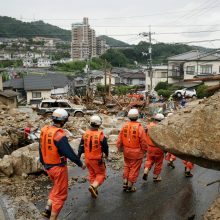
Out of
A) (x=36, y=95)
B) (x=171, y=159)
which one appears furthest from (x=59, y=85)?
(x=171, y=159)

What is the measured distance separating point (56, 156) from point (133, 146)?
2298mm

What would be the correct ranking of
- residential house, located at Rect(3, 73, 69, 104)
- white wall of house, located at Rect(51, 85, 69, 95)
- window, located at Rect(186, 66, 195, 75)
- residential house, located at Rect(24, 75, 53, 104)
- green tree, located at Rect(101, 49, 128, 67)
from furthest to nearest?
1. green tree, located at Rect(101, 49, 128, 67)
2. white wall of house, located at Rect(51, 85, 69, 95)
3. residential house, located at Rect(3, 73, 69, 104)
4. residential house, located at Rect(24, 75, 53, 104)
5. window, located at Rect(186, 66, 195, 75)

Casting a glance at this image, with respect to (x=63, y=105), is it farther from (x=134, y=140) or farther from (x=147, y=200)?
(x=147, y=200)

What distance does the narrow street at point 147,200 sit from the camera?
655 centimetres

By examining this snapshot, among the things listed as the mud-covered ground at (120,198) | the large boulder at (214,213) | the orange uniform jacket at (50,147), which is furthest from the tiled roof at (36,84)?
the large boulder at (214,213)

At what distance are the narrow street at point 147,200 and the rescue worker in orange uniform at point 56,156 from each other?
24.8 inches

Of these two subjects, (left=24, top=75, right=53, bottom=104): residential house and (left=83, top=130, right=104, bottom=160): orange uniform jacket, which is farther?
(left=24, top=75, right=53, bottom=104): residential house

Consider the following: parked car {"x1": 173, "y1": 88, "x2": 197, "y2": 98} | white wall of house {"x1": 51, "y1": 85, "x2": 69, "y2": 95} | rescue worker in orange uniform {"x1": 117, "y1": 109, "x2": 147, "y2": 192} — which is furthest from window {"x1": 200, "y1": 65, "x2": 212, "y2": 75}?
rescue worker in orange uniform {"x1": 117, "y1": 109, "x2": 147, "y2": 192}

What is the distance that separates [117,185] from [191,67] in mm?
43678

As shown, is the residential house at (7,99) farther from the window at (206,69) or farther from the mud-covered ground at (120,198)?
the mud-covered ground at (120,198)

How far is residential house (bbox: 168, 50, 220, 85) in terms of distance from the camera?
4631cm

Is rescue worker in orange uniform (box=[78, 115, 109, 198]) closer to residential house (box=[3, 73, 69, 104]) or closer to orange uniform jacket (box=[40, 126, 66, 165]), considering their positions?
orange uniform jacket (box=[40, 126, 66, 165])

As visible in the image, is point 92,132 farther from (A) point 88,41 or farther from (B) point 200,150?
(A) point 88,41

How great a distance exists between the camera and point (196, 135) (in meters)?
5.19
